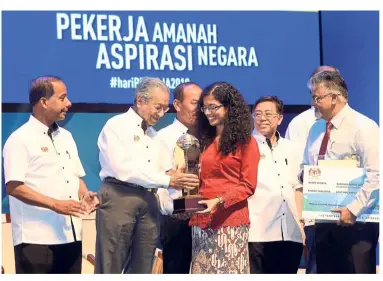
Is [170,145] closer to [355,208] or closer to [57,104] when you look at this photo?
[57,104]

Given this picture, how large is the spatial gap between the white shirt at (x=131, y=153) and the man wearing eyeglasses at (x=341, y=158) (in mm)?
1088

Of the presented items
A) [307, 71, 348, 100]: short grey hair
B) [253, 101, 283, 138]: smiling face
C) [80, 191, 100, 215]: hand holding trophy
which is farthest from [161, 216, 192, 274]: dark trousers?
[307, 71, 348, 100]: short grey hair

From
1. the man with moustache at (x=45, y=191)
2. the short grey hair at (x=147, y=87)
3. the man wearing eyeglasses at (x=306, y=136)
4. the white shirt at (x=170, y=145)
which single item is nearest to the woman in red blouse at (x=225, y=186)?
the short grey hair at (x=147, y=87)

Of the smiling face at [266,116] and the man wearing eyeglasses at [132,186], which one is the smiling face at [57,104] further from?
the smiling face at [266,116]

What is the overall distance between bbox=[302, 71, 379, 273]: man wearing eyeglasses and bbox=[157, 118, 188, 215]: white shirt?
0.96m

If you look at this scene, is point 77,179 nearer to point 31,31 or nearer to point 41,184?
point 41,184

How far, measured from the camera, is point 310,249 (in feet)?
20.0

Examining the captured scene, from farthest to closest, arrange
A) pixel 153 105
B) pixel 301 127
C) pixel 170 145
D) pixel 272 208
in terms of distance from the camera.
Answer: pixel 301 127 < pixel 170 145 < pixel 272 208 < pixel 153 105

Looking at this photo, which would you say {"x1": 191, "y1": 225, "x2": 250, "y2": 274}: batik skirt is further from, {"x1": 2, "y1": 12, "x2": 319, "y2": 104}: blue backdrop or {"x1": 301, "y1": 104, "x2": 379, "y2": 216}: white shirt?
{"x1": 2, "y1": 12, "x2": 319, "y2": 104}: blue backdrop

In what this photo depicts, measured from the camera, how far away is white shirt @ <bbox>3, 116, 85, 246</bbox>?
18.0 ft

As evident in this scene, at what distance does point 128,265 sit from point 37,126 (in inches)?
42.6

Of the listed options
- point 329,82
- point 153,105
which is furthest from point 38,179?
point 329,82

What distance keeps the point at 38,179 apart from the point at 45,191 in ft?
0.29

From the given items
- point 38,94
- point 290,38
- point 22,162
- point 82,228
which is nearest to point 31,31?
point 38,94
